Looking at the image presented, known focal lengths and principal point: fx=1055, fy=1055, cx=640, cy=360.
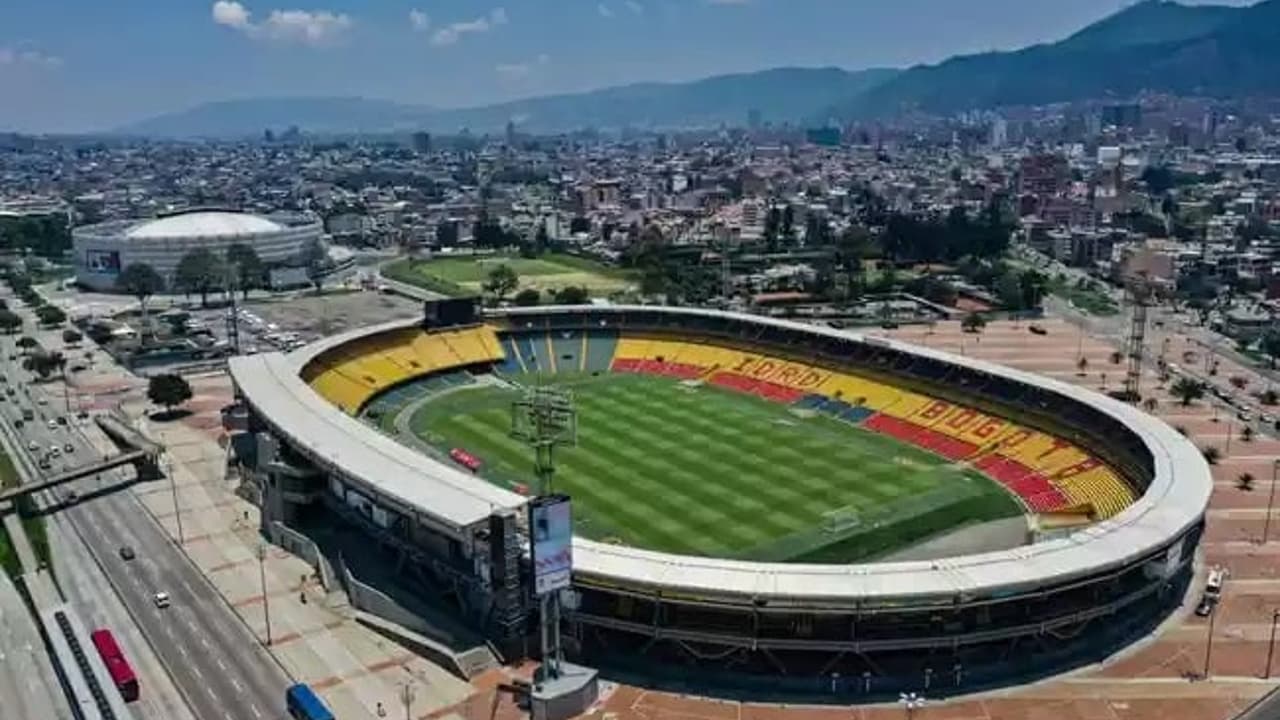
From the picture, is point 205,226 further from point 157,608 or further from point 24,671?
point 24,671

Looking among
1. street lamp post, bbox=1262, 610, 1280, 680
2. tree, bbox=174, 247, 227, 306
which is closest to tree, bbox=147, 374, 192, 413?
tree, bbox=174, 247, 227, 306

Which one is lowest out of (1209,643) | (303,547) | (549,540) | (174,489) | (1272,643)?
(174,489)

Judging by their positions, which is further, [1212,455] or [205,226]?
[205,226]

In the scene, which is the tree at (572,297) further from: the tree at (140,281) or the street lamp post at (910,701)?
the street lamp post at (910,701)

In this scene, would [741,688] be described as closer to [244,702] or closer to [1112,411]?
[244,702]

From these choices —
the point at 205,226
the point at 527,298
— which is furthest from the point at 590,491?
the point at 205,226

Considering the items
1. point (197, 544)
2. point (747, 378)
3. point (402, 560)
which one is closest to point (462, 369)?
point (747, 378)
